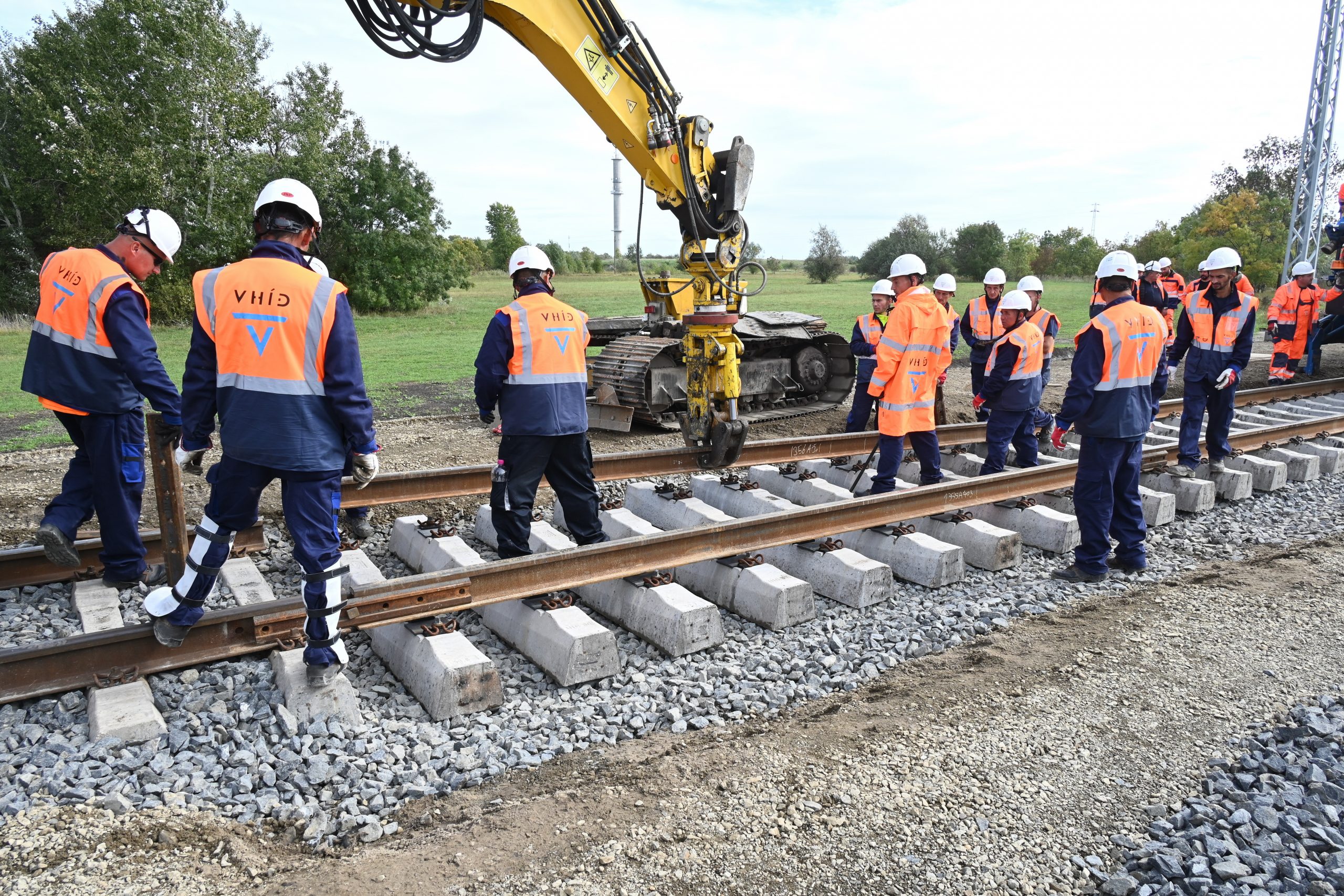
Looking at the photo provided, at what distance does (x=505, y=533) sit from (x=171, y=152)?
28224 millimetres

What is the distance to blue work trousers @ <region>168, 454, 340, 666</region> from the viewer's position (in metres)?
3.60

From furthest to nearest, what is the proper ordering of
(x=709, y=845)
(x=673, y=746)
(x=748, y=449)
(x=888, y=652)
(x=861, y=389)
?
(x=861, y=389), (x=748, y=449), (x=888, y=652), (x=673, y=746), (x=709, y=845)

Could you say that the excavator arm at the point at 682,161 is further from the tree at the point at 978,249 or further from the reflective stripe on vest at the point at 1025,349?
the tree at the point at 978,249

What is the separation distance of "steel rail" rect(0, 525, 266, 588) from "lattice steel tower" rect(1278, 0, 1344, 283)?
80.3 ft

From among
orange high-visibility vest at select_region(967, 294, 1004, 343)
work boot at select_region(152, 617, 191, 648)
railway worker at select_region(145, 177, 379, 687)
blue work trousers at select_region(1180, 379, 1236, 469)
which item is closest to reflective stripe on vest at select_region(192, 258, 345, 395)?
railway worker at select_region(145, 177, 379, 687)

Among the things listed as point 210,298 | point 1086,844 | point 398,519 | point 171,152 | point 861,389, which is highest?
point 171,152

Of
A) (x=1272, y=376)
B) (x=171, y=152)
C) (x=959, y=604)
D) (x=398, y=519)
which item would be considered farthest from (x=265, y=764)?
(x=171, y=152)

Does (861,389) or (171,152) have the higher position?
(171,152)

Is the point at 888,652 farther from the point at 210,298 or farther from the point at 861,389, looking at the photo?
the point at 861,389

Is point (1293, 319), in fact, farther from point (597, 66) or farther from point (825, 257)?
point (825, 257)

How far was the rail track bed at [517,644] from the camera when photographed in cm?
331

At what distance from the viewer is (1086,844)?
9.77ft

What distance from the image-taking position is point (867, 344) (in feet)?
32.0

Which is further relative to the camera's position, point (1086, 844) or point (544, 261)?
point (544, 261)
